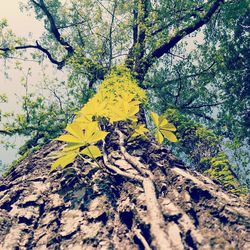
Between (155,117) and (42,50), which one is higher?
(42,50)

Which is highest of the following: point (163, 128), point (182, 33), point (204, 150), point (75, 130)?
point (182, 33)

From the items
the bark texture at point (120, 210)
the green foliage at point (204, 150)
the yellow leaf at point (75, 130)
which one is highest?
the green foliage at point (204, 150)

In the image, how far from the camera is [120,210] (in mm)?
2523

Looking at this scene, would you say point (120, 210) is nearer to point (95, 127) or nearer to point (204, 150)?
point (95, 127)

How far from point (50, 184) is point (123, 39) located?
29.8ft

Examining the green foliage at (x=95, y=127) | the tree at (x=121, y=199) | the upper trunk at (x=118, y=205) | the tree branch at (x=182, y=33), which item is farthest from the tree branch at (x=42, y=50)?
the upper trunk at (x=118, y=205)

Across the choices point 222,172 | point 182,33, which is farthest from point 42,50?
point 222,172

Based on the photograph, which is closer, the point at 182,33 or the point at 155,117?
the point at 155,117

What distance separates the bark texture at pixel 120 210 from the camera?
2059 mm

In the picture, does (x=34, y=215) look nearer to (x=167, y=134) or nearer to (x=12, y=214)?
(x=12, y=214)

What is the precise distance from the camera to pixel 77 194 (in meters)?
2.81

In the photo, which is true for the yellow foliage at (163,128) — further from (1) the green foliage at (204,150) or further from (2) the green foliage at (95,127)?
(1) the green foliage at (204,150)

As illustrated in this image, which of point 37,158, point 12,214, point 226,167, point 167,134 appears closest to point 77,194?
point 12,214

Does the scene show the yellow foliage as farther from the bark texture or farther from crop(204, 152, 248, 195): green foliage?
crop(204, 152, 248, 195): green foliage
